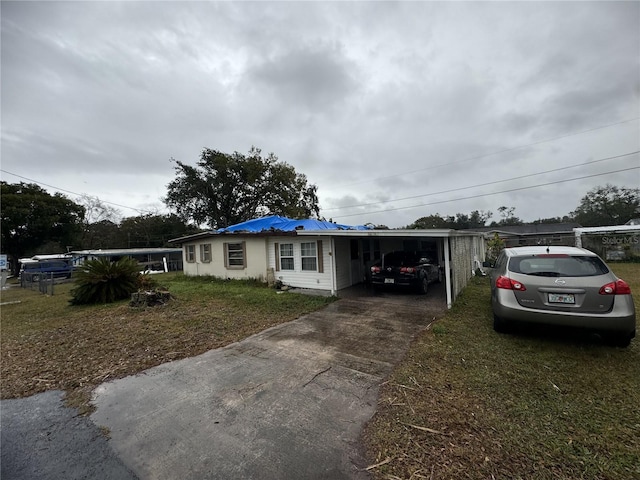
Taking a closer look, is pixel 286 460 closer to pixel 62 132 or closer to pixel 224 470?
pixel 224 470

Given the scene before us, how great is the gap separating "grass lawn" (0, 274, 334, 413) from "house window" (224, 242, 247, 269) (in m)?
2.87

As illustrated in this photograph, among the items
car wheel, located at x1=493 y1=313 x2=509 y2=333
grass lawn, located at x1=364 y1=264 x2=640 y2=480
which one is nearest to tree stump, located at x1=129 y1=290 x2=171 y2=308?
grass lawn, located at x1=364 y1=264 x2=640 y2=480

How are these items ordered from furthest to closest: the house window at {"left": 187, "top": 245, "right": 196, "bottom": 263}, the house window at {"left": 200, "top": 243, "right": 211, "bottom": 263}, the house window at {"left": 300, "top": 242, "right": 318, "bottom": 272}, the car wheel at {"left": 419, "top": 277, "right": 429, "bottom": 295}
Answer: the house window at {"left": 187, "top": 245, "right": 196, "bottom": 263} < the house window at {"left": 200, "top": 243, "right": 211, "bottom": 263} < the house window at {"left": 300, "top": 242, "right": 318, "bottom": 272} < the car wheel at {"left": 419, "top": 277, "right": 429, "bottom": 295}

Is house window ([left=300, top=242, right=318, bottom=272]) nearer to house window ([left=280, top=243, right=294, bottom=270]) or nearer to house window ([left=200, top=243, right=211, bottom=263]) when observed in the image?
house window ([left=280, top=243, right=294, bottom=270])

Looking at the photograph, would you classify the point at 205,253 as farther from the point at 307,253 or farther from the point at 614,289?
the point at 614,289

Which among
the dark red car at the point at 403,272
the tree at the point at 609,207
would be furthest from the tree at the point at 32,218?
the tree at the point at 609,207

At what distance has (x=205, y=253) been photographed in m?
14.3

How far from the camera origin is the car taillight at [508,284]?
4.11 metres

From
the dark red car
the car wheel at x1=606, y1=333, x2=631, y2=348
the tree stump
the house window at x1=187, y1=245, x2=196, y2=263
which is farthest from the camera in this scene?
the house window at x1=187, y1=245, x2=196, y2=263

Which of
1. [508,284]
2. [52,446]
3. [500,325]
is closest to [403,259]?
[500,325]

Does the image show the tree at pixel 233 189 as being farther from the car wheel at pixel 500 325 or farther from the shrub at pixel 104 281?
the car wheel at pixel 500 325

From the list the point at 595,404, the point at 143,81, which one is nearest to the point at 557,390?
the point at 595,404

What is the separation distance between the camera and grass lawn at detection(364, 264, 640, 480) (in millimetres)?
1989

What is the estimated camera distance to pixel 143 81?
31.6 feet
